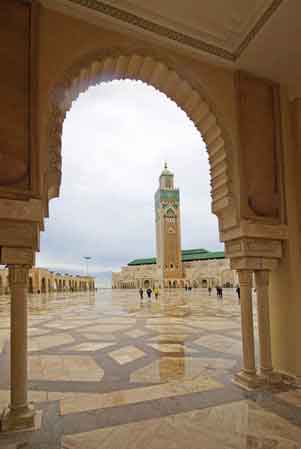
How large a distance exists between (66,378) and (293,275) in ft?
10.4

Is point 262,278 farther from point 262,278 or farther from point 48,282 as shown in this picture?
point 48,282

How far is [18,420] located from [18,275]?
4.02 feet

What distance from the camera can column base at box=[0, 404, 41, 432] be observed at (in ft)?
8.61

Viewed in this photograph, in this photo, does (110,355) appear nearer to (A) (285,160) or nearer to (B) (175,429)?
(B) (175,429)

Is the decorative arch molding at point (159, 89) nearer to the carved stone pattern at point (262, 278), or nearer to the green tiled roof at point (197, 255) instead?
the carved stone pattern at point (262, 278)

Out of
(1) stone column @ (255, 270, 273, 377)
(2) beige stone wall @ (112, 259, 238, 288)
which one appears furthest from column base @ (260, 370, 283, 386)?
(2) beige stone wall @ (112, 259, 238, 288)

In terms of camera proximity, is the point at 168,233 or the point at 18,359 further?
the point at 168,233

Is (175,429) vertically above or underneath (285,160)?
underneath

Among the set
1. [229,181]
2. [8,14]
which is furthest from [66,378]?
[8,14]

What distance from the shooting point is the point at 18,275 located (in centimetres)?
285

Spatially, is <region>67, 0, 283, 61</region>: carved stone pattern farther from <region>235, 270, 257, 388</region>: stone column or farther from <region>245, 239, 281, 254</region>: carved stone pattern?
<region>235, 270, 257, 388</region>: stone column

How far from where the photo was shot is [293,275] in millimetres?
3869

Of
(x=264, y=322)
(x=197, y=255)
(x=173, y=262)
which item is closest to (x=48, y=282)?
(x=173, y=262)

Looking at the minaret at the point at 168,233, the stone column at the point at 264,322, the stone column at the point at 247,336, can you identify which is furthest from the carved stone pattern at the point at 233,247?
the minaret at the point at 168,233
